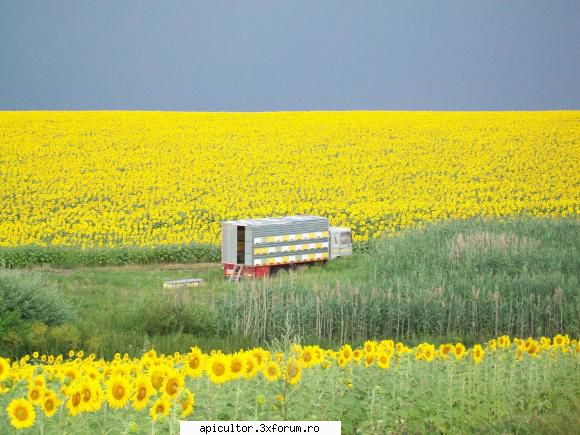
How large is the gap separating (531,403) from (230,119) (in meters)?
45.1

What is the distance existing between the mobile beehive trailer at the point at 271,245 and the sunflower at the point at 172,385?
17329mm

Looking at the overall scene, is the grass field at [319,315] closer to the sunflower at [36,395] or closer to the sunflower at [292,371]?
the sunflower at [292,371]

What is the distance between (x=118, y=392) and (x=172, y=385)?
1.06 feet

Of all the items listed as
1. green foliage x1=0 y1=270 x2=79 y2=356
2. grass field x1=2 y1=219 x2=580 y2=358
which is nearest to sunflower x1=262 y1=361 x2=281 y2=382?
grass field x1=2 y1=219 x2=580 y2=358

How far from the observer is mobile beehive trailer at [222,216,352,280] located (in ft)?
76.2

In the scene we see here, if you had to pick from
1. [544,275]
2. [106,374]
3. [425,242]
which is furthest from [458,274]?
[106,374]

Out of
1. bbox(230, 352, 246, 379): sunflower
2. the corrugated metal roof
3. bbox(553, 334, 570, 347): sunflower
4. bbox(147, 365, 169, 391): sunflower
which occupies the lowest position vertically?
bbox(147, 365, 169, 391): sunflower

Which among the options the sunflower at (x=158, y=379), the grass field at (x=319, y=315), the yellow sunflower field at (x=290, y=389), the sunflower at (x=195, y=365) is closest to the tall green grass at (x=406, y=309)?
the grass field at (x=319, y=315)

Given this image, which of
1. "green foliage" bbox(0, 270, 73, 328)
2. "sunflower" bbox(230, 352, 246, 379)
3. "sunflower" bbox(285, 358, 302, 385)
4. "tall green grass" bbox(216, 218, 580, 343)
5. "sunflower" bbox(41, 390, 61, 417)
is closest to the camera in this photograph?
"sunflower" bbox(41, 390, 61, 417)

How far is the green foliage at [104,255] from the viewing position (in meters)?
26.4

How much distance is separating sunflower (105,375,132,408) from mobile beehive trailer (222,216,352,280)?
57.2 feet

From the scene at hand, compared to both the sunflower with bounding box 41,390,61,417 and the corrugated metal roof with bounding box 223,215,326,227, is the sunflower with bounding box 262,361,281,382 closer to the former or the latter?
the sunflower with bounding box 41,390,61,417

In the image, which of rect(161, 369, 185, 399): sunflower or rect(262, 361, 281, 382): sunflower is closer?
rect(161, 369, 185, 399): sunflower

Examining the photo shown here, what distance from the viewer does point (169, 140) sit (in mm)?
45062
